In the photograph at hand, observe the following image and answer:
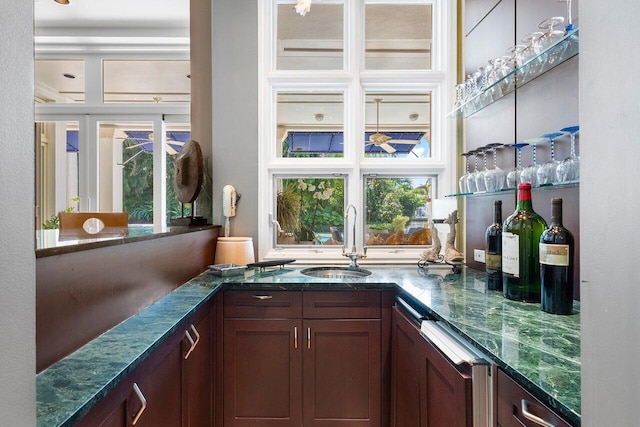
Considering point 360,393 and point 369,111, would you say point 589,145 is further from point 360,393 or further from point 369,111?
point 369,111

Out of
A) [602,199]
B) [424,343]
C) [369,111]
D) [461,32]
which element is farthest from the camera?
[369,111]

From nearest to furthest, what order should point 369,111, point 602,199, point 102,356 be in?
point 602,199
point 102,356
point 369,111

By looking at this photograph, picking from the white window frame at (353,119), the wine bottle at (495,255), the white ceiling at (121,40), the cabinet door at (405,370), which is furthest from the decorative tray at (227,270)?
the white ceiling at (121,40)

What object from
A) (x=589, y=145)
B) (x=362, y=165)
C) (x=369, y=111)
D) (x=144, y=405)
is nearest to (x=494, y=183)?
(x=362, y=165)

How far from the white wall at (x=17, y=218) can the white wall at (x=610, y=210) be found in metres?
0.78

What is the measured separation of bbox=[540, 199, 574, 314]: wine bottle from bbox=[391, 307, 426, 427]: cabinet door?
51cm

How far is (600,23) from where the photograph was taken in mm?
455

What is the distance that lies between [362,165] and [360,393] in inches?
63.0

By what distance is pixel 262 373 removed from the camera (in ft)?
6.49

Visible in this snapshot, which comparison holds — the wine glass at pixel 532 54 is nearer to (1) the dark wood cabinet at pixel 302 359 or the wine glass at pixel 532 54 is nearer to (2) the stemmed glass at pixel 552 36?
(2) the stemmed glass at pixel 552 36

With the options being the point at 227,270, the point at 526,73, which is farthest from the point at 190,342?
the point at 526,73

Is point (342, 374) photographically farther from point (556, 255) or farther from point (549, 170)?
point (549, 170)

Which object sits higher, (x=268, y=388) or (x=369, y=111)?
(x=369, y=111)

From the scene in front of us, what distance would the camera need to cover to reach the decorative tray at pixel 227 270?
2135 millimetres
